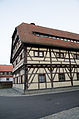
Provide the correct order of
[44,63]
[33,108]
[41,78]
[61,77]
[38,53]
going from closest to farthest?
1. [33,108]
2. [41,78]
3. [44,63]
4. [38,53]
5. [61,77]

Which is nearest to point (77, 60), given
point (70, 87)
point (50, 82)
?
point (70, 87)

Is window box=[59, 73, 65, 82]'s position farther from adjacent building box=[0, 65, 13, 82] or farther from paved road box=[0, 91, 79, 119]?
adjacent building box=[0, 65, 13, 82]

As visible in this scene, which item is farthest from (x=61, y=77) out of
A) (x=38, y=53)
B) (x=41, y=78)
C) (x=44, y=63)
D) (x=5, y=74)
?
(x=5, y=74)

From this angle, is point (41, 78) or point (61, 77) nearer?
point (41, 78)

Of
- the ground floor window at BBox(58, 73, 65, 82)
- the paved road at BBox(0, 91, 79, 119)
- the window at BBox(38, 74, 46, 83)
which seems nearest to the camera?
the paved road at BBox(0, 91, 79, 119)

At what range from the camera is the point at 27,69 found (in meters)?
11.3

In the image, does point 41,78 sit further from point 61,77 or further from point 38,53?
point 38,53

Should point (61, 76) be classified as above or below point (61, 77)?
above

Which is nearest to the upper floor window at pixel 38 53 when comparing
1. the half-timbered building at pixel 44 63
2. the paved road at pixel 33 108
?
the half-timbered building at pixel 44 63

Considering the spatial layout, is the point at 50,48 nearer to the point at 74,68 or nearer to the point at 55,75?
the point at 55,75

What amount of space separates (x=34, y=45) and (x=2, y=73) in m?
28.2

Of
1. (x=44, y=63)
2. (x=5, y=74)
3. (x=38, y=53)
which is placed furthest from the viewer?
(x=5, y=74)

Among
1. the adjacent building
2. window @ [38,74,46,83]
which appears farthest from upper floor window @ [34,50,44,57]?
the adjacent building

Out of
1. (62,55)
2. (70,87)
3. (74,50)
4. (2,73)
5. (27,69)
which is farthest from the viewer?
(2,73)
